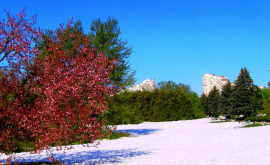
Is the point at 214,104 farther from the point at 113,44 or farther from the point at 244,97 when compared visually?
the point at 113,44

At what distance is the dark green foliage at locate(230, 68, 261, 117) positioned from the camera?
38.8 metres

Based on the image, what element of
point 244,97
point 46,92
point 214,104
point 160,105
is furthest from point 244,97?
point 46,92

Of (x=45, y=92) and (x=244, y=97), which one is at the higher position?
(x=244, y=97)

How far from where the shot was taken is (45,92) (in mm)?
7770

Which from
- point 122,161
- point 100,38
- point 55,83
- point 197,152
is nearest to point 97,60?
point 55,83

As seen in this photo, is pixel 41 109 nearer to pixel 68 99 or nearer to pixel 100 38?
pixel 68 99

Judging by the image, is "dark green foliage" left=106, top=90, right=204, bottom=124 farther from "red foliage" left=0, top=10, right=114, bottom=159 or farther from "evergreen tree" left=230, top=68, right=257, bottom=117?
"red foliage" left=0, top=10, right=114, bottom=159

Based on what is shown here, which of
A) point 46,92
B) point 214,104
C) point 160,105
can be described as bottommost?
point 46,92

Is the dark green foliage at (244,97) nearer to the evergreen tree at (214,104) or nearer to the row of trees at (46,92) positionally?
the evergreen tree at (214,104)

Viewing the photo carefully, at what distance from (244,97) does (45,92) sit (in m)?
36.0

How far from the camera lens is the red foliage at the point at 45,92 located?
7998mm

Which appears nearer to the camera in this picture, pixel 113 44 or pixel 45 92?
pixel 45 92

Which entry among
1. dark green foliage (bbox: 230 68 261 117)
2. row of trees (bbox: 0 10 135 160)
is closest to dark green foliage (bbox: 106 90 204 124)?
dark green foliage (bbox: 230 68 261 117)

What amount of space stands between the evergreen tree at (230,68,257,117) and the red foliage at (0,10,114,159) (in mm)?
33541
